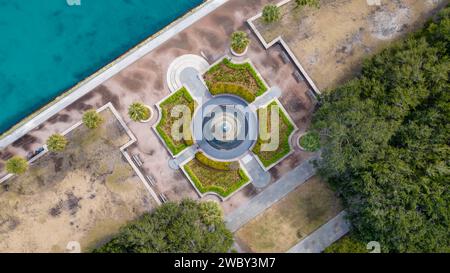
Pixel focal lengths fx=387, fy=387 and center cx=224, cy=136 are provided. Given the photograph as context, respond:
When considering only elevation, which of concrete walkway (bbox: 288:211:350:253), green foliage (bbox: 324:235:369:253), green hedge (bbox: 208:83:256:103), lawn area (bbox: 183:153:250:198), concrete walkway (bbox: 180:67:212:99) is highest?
concrete walkway (bbox: 180:67:212:99)

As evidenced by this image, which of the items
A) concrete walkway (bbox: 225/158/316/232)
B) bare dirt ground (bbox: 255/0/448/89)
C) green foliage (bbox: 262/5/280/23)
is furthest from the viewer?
bare dirt ground (bbox: 255/0/448/89)

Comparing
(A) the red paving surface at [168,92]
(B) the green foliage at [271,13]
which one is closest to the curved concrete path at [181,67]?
(A) the red paving surface at [168,92]

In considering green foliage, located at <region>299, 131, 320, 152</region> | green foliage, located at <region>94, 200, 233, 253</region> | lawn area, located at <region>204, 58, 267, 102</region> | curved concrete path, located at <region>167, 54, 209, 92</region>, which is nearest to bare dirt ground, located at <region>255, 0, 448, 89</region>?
lawn area, located at <region>204, 58, 267, 102</region>

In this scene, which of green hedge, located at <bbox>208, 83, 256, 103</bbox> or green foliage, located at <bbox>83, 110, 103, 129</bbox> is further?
green hedge, located at <bbox>208, 83, 256, 103</bbox>

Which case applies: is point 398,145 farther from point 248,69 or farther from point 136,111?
point 136,111

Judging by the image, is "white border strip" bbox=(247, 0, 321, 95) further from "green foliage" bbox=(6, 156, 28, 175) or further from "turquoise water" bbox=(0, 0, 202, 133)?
"green foliage" bbox=(6, 156, 28, 175)

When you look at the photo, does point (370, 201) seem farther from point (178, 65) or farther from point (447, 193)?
point (178, 65)

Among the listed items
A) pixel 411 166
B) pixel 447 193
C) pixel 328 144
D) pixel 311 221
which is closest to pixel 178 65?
pixel 328 144
